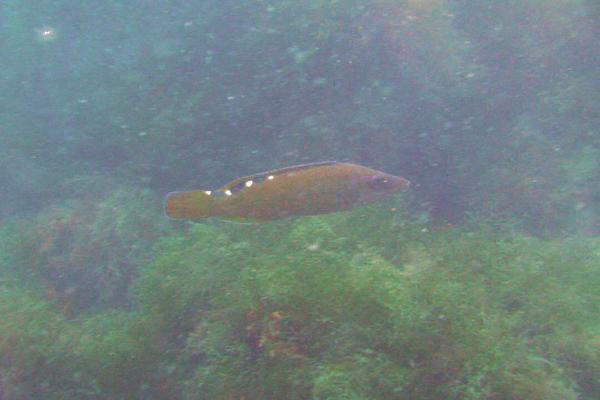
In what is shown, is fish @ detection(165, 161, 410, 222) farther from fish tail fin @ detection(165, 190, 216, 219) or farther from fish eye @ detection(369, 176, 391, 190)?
fish eye @ detection(369, 176, 391, 190)

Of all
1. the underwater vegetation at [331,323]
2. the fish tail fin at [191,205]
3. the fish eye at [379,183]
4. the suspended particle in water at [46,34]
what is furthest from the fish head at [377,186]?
the suspended particle in water at [46,34]

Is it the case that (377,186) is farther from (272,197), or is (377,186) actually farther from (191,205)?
(191,205)

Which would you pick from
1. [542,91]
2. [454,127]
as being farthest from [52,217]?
[542,91]

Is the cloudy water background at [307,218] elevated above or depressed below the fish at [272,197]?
below

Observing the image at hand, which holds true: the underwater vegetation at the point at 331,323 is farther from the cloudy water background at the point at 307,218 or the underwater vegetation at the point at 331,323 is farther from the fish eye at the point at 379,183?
the fish eye at the point at 379,183

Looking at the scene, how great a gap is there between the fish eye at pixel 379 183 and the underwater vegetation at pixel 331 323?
1276 mm

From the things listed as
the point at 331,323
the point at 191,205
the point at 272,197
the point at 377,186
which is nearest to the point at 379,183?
the point at 377,186

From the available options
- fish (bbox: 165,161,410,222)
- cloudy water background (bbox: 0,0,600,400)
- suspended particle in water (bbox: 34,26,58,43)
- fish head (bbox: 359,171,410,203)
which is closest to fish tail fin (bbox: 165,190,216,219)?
fish (bbox: 165,161,410,222)

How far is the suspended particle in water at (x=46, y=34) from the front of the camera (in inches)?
638

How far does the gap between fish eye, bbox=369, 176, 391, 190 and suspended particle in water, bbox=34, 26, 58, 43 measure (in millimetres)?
16896

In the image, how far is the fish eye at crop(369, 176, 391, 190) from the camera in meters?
3.06

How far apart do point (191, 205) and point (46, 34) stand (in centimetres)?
1715

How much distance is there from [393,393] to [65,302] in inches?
260

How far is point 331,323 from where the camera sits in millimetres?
3924
